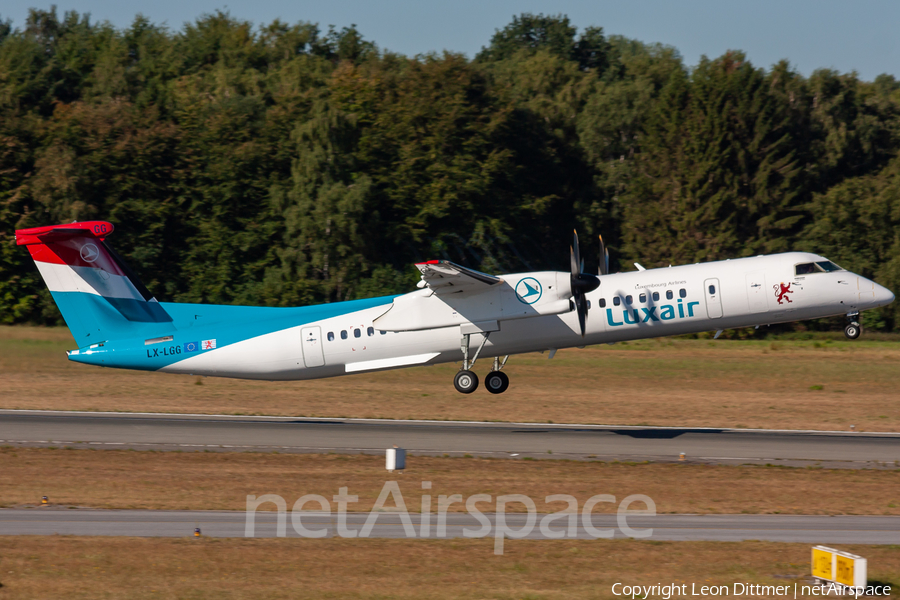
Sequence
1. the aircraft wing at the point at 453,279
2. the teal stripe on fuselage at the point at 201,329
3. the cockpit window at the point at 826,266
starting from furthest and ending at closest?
1. the teal stripe on fuselage at the point at 201,329
2. the cockpit window at the point at 826,266
3. the aircraft wing at the point at 453,279

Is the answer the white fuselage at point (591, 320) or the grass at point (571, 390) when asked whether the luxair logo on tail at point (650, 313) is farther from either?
the grass at point (571, 390)

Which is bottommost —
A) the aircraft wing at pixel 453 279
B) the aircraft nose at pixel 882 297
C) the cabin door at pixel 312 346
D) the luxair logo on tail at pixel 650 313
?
the cabin door at pixel 312 346

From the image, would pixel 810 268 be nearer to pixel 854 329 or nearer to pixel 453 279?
pixel 854 329

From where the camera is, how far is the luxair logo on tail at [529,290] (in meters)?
24.8

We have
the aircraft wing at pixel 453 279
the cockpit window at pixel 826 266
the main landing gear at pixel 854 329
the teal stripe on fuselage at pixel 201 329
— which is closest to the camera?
the aircraft wing at pixel 453 279

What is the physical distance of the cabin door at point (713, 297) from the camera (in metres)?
24.7

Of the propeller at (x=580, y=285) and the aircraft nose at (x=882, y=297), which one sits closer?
the propeller at (x=580, y=285)

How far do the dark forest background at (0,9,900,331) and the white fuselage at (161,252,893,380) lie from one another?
85.0ft

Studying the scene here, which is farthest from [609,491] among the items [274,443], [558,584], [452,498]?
[274,443]

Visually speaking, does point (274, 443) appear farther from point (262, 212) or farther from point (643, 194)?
point (643, 194)

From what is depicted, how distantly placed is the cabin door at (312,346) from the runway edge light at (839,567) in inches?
614

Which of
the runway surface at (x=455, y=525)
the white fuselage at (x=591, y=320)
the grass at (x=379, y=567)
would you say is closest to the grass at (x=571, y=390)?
the white fuselage at (x=591, y=320)

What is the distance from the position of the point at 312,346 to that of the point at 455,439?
5.33 metres

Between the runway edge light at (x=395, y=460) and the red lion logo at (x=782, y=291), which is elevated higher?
the red lion logo at (x=782, y=291)
